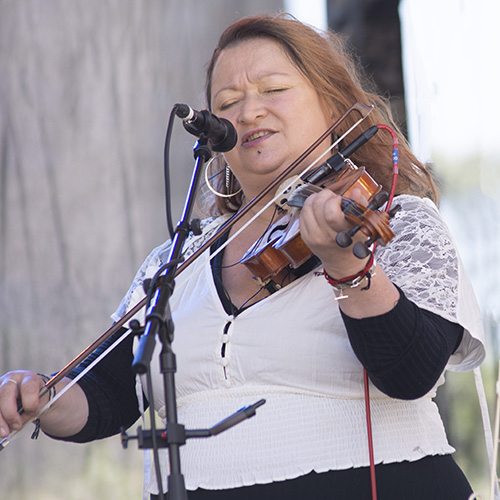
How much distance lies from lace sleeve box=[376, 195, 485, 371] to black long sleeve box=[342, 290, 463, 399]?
8cm

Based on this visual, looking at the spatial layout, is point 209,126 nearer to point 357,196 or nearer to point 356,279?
point 357,196

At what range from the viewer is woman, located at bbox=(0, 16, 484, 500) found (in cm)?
121

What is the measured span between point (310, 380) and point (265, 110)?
67 cm

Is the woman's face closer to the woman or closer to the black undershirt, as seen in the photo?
the woman

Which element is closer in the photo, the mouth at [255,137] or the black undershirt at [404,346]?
the black undershirt at [404,346]

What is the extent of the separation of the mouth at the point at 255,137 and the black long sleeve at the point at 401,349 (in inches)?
25.3

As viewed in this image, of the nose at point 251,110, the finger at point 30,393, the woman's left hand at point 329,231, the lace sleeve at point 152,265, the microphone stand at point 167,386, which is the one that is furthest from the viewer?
the lace sleeve at point 152,265

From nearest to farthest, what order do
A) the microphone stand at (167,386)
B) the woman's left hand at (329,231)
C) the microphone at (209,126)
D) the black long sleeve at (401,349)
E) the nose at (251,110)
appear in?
the microphone stand at (167,386)
the woman's left hand at (329,231)
the black long sleeve at (401,349)
the microphone at (209,126)
the nose at (251,110)

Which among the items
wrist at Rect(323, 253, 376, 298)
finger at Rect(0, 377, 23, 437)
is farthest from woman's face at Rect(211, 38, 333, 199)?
finger at Rect(0, 377, 23, 437)

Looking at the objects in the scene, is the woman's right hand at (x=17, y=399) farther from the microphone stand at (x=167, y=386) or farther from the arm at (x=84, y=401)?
the microphone stand at (x=167, y=386)

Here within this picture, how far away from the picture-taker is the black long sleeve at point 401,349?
3.88 ft

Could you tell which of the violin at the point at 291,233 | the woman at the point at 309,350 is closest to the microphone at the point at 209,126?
the violin at the point at 291,233

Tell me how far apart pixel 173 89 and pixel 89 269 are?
0.80 metres

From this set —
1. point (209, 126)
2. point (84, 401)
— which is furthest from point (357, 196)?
point (84, 401)
